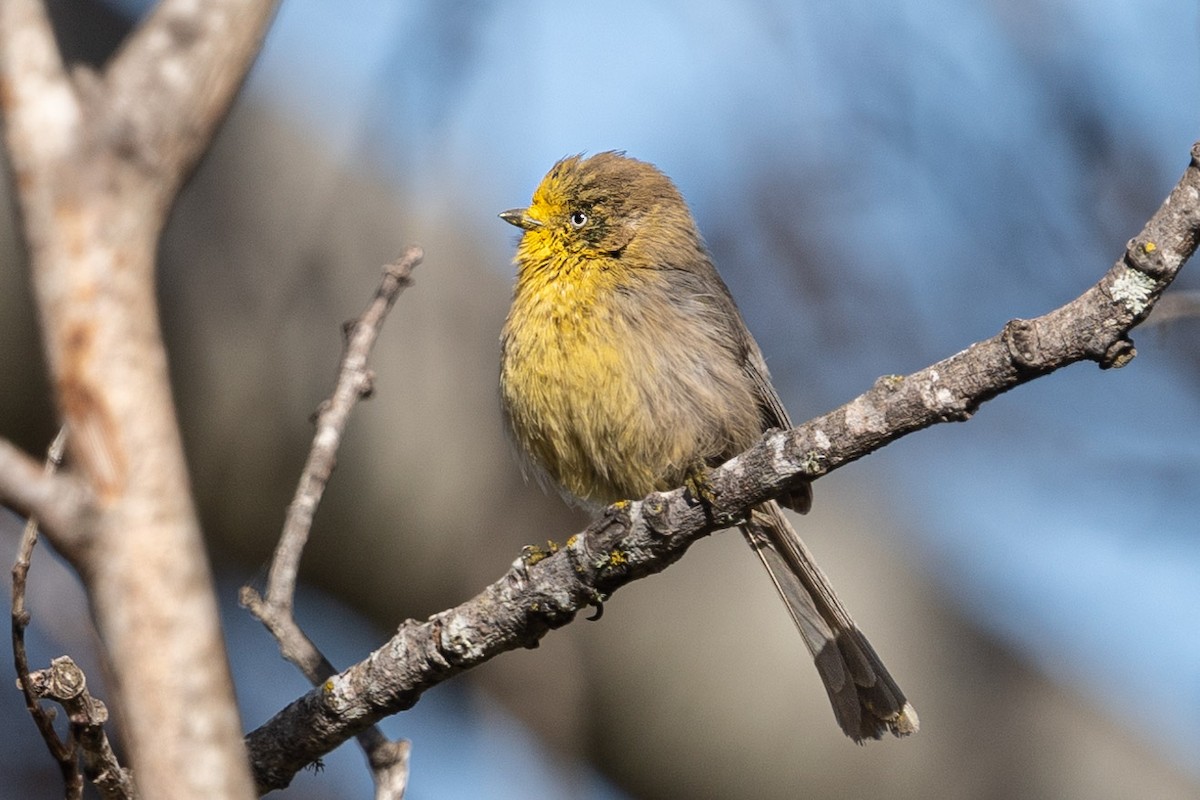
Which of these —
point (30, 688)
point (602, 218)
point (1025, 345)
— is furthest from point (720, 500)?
point (602, 218)

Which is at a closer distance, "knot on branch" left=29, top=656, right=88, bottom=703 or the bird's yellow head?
"knot on branch" left=29, top=656, right=88, bottom=703

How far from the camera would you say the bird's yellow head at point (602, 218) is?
4.75 meters

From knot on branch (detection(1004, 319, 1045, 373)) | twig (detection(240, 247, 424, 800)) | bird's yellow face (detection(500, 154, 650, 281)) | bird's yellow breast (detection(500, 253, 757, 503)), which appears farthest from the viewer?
bird's yellow face (detection(500, 154, 650, 281))

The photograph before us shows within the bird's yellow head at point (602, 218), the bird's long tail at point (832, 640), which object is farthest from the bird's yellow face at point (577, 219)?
the bird's long tail at point (832, 640)

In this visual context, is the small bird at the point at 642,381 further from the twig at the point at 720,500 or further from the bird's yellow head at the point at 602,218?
the twig at the point at 720,500

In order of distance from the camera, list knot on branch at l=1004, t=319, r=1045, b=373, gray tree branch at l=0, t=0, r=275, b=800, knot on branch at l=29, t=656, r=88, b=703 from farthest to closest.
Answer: knot on branch at l=1004, t=319, r=1045, b=373 → knot on branch at l=29, t=656, r=88, b=703 → gray tree branch at l=0, t=0, r=275, b=800

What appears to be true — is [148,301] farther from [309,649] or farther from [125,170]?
[309,649]

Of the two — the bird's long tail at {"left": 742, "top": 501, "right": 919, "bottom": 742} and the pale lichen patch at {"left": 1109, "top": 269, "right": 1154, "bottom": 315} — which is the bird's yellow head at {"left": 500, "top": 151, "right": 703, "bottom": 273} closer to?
the bird's long tail at {"left": 742, "top": 501, "right": 919, "bottom": 742}

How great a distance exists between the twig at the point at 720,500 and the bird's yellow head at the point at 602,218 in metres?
1.62

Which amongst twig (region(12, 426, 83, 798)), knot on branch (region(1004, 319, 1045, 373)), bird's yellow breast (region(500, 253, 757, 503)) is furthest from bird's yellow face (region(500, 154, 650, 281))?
twig (region(12, 426, 83, 798))

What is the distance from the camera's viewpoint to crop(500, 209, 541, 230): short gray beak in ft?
16.1

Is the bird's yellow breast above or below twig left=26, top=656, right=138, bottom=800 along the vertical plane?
above

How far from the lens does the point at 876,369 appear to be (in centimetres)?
628

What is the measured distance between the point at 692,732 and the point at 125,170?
3942 millimetres
